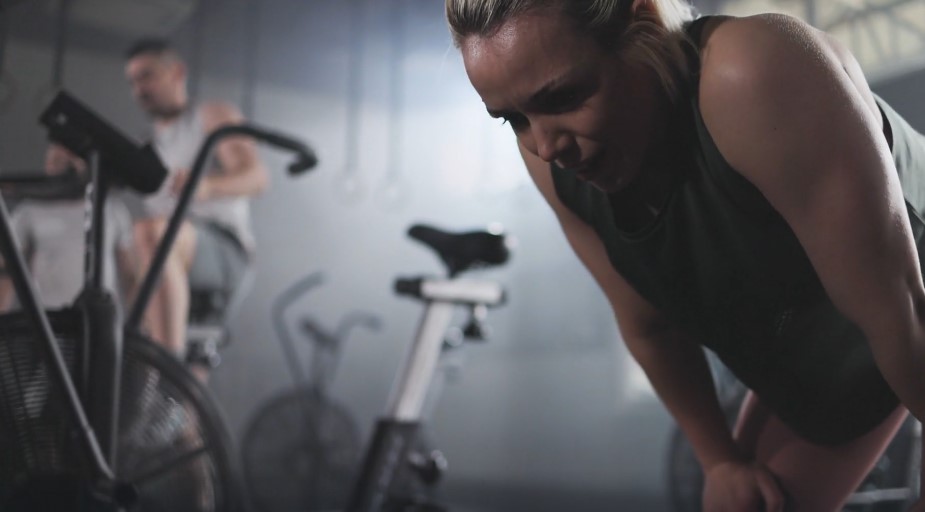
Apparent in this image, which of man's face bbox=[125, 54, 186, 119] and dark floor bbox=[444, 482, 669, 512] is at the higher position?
man's face bbox=[125, 54, 186, 119]

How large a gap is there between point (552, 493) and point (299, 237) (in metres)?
1.48

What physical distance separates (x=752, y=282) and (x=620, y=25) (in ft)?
0.83

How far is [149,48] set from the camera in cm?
288

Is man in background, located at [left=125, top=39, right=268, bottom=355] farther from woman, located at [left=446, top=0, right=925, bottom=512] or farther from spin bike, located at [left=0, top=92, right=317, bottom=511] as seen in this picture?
woman, located at [left=446, top=0, right=925, bottom=512]

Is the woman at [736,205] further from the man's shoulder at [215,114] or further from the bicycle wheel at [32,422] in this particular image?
the man's shoulder at [215,114]

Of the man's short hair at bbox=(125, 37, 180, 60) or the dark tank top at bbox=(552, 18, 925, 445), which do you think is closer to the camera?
the dark tank top at bbox=(552, 18, 925, 445)

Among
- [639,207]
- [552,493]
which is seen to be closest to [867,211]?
[639,207]

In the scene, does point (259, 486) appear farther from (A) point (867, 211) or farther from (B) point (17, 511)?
(A) point (867, 211)

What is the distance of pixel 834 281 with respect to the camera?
1.94 feet

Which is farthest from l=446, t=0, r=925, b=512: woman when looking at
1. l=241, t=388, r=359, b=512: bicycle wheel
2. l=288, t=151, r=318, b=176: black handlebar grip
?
l=241, t=388, r=359, b=512: bicycle wheel

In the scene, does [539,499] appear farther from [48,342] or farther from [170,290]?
[48,342]

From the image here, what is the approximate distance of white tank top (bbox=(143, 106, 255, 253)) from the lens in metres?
2.73

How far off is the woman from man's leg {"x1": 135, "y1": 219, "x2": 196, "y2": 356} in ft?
6.39

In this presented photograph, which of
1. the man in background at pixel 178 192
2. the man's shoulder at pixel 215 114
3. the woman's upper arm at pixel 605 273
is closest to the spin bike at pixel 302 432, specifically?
the man in background at pixel 178 192
